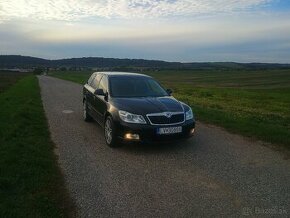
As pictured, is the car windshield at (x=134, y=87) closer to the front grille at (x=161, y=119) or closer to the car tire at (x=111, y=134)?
the car tire at (x=111, y=134)

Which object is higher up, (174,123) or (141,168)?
(174,123)

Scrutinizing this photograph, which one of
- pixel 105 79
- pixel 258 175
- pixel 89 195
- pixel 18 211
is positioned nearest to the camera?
pixel 18 211

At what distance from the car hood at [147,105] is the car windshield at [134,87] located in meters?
0.44

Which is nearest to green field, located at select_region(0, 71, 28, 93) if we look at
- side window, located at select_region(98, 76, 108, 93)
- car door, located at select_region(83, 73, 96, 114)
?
car door, located at select_region(83, 73, 96, 114)

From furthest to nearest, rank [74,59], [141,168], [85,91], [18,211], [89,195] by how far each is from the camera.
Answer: [74,59], [85,91], [141,168], [89,195], [18,211]

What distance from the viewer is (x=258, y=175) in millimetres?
5980

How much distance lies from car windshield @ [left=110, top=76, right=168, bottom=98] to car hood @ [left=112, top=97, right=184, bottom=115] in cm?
44

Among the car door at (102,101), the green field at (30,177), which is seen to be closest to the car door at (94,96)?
the car door at (102,101)

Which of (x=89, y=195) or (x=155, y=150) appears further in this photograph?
(x=155, y=150)

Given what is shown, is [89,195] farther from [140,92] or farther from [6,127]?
[6,127]

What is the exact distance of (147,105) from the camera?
7.78 m

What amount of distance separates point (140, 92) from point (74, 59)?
161697 mm

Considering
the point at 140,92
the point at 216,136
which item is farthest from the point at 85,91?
the point at 216,136

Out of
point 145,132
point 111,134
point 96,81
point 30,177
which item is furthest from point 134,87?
point 30,177
